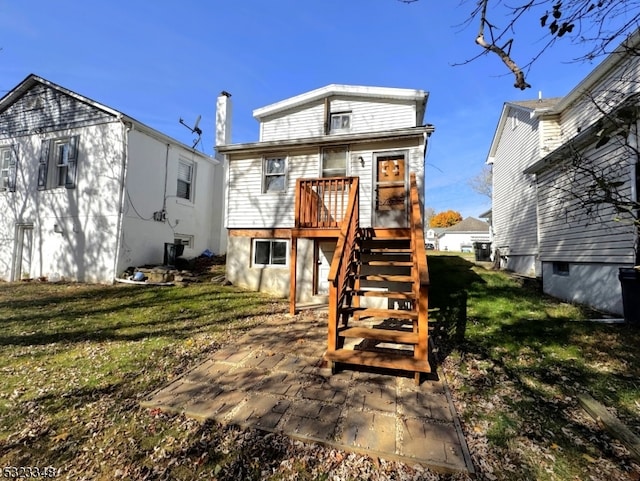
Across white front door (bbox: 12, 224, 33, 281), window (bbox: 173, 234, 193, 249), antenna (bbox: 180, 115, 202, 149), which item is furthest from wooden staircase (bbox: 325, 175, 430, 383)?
white front door (bbox: 12, 224, 33, 281)

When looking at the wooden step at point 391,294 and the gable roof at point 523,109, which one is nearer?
the wooden step at point 391,294

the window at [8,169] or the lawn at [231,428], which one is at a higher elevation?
the window at [8,169]

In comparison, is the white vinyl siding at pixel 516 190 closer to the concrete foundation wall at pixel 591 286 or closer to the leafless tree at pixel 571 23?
the concrete foundation wall at pixel 591 286

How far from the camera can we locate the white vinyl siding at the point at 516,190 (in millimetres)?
10477

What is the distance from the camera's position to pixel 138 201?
387 inches

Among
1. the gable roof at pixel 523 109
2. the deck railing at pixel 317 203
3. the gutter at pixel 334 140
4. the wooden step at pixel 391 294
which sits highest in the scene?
the gable roof at pixel 523 109

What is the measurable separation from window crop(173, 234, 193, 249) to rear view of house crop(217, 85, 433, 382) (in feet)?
12.3

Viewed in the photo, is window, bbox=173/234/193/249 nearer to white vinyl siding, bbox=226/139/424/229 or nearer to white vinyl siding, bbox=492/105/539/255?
white vinyl siding, bbox=226/139/424/229

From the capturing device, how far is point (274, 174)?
8.66 meters

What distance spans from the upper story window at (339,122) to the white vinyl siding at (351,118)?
97 mm

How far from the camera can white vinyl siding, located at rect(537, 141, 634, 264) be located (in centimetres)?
585

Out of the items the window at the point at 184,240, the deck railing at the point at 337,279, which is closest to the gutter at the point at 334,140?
the deck railing at the point at 337,279

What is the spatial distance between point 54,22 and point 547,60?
1199cm

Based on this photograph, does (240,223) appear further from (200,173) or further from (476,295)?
(476,295)
